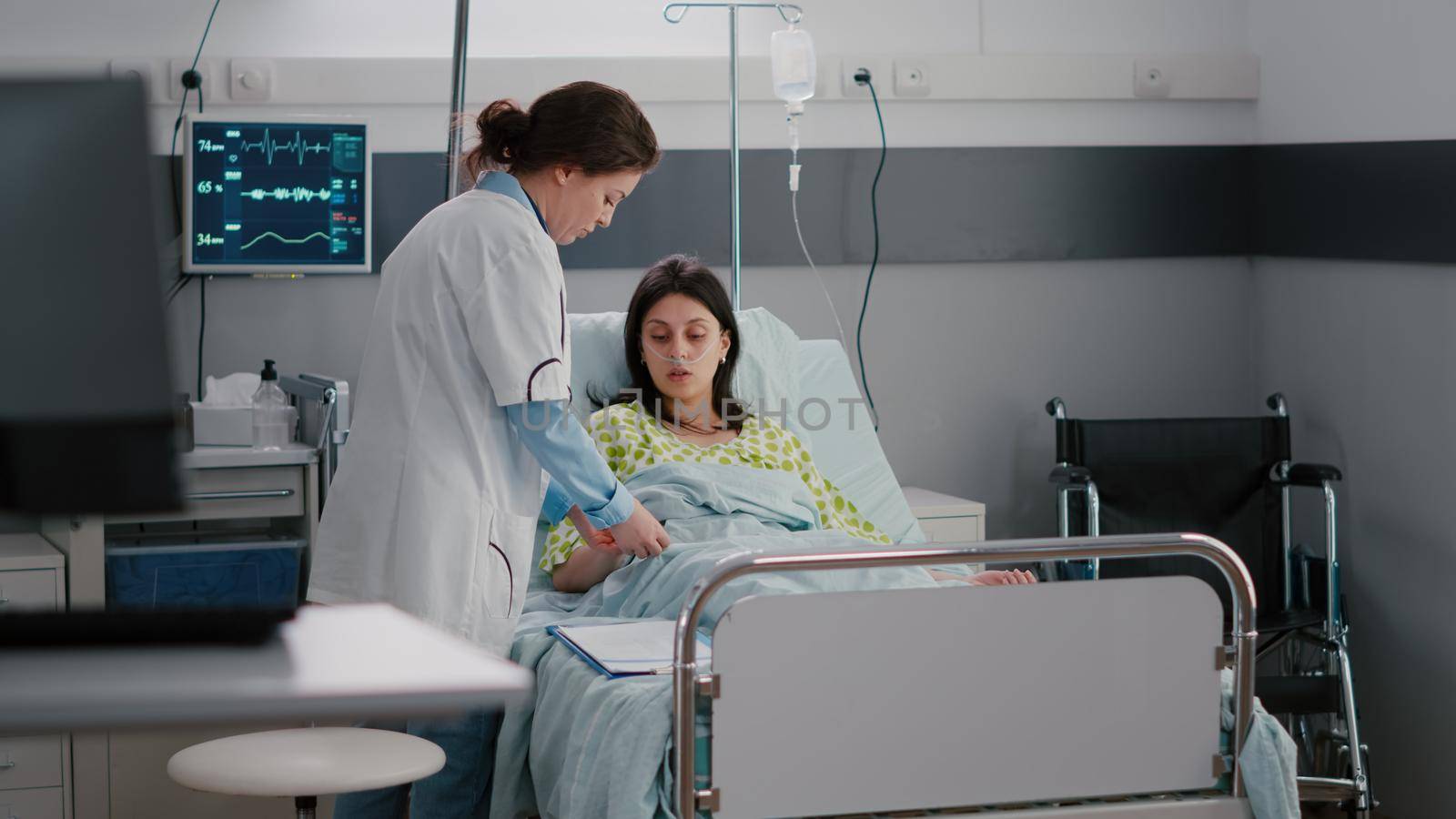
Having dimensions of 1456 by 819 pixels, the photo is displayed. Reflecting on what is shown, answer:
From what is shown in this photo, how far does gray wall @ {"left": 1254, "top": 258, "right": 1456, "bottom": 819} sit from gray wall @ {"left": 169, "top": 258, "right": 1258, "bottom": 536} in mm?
309

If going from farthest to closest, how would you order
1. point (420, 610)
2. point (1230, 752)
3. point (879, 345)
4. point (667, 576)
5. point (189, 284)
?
point (879, 345), point (189, 284), point (667, 576), point (420, 610), point (1230, 752)

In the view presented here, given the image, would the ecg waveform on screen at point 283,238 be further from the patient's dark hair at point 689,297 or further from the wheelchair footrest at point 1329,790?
the wheelchair footrest at point 1329,790

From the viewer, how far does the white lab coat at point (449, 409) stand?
6.94 feet

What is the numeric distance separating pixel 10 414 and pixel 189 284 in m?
2.95

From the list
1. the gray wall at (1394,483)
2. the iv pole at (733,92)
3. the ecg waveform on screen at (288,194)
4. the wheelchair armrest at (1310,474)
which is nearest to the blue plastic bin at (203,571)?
the ecg waveform on screen at (288,194)

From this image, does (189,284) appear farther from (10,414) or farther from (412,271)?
(10,414)

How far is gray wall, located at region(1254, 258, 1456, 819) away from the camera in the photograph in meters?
3.30

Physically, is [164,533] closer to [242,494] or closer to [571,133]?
[242,494]

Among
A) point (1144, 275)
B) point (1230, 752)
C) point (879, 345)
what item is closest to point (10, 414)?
point (1230, 752)

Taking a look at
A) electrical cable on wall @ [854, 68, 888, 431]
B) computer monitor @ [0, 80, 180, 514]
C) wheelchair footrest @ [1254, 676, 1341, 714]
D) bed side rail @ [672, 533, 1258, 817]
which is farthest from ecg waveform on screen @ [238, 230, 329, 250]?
computer monitor @ [0, 80, 180, 514]

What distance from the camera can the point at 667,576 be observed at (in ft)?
8.09

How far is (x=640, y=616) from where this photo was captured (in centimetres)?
250

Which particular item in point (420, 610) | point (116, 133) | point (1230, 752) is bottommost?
point (1230, 752)

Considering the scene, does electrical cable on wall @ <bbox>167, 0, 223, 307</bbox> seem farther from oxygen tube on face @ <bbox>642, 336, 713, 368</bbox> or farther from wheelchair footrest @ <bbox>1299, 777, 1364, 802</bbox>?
wheelchair footrest @ <bbox>1299, 777, 1364, 802</bbox>
